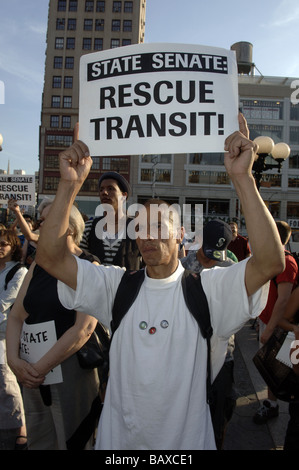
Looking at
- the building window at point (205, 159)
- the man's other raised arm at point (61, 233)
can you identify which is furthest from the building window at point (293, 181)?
the man's other raised arm at point (61, 233)

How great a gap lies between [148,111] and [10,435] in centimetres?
322

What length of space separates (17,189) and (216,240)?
4775mm

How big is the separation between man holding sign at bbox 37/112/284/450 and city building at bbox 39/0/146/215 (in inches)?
1782

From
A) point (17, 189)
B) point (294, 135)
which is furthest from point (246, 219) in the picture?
point (294, 135)

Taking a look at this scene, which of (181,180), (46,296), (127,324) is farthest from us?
(181,180)

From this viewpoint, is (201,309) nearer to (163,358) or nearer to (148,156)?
(163,358)

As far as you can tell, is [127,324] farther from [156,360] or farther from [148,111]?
[148,111]

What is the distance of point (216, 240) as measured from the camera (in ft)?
10.2

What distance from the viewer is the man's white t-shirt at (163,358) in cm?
166

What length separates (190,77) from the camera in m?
2.17

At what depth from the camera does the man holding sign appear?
5.33ft

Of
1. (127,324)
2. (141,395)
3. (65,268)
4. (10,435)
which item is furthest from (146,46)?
(10,435)

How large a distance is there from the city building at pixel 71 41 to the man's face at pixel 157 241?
45.2m

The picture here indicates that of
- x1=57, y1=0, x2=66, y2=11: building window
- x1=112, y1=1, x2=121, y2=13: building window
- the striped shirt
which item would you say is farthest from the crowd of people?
x1=57, y1=0, x2=66, y2=11: building window
